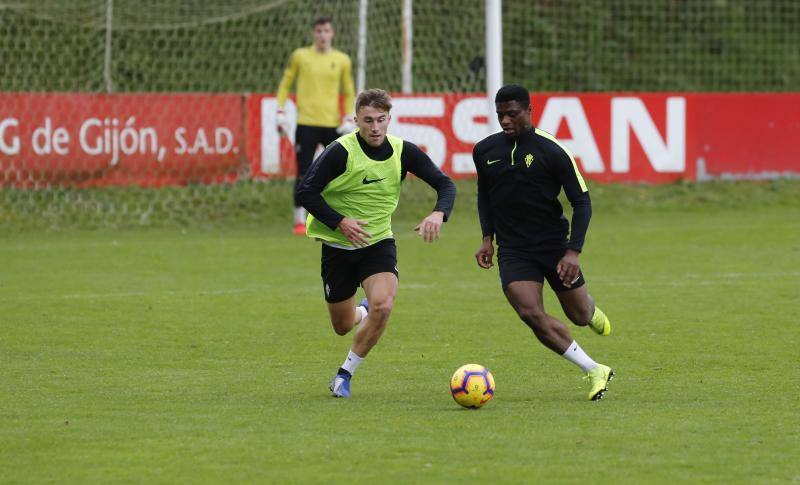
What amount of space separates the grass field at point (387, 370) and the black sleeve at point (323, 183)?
3.56 ft

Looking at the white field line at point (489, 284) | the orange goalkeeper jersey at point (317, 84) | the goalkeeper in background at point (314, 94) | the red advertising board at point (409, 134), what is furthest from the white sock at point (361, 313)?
the red advertising board at point (409, 134)

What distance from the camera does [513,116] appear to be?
27.8 feet

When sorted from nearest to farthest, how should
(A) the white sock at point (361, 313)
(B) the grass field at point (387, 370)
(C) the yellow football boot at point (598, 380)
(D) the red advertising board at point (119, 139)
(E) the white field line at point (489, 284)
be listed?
(B) the grass field at point (387, 370)
(C) the yellow football boot at point (598, 380)
(A) the white sock at point (361, 313)
(E) the white field line at point (489, 284)
(D) the red advertising board at point (119, 139)

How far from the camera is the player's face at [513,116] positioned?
8.42m

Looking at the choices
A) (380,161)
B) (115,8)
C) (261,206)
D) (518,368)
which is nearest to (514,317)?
(518,368)

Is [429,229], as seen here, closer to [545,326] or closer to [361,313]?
[545,326]

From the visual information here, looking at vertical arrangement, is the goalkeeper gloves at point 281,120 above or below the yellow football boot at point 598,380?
above

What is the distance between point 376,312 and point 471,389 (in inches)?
38.8

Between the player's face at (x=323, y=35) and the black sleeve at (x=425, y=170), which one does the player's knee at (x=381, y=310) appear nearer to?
the black sleeve at (x=425, y=170)

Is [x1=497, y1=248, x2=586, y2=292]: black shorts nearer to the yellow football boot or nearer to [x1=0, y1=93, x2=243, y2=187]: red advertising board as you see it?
the yellow football boot

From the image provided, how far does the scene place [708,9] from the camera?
2941 cm

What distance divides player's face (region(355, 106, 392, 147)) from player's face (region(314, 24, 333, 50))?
8.97m

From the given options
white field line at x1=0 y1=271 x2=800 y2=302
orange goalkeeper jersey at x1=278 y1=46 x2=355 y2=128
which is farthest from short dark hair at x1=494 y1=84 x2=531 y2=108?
orange goalkeeper jersey at x1=278 y1=46 x2=355 y2=128

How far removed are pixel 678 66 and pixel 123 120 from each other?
13.8 meters
